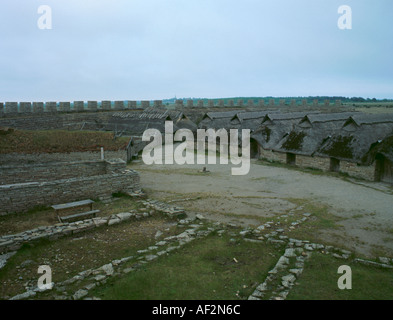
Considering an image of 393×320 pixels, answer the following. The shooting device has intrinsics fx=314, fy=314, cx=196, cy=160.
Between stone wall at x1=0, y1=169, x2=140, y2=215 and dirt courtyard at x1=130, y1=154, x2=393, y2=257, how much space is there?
1604 mm

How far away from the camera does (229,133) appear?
29391mm

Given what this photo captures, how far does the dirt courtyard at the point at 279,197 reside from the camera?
10602 millimetres

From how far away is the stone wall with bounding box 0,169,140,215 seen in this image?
11898mm

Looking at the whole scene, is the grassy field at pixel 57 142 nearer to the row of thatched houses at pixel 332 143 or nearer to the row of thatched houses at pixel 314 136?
the row of thatched houses at pixel 314 136

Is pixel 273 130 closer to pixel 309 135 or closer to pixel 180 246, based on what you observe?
pixel 309 135

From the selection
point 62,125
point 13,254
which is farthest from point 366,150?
point 62,125

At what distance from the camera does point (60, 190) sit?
13.0m

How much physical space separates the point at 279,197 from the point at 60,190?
9.72 meters

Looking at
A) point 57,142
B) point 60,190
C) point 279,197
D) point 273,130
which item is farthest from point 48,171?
point 273,130

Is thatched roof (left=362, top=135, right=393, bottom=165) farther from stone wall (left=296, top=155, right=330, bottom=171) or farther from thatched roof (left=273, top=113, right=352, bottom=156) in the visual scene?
thatched roof (left=273, top=113, right=352, bottom=156)

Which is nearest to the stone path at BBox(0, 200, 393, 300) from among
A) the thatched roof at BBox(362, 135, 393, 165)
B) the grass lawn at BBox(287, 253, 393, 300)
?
the grass lawn at BBox(287, 253, 393, 300)

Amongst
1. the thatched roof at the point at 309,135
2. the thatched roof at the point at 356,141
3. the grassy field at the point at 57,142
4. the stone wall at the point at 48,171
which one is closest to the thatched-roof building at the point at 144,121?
the grassy field at the point at 57,142

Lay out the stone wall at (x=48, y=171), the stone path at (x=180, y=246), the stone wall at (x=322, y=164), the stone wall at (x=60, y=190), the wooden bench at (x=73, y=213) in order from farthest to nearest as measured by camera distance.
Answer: the stone wall at (x=322, y=164) → the stone wall at (x=48, y=171) → the stone wall at (x=60, y=190) → the wooden bench at (x=73, y=213) → the stone path at (x=180, y=246)

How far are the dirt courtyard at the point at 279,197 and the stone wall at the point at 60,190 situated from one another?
1.60 m
